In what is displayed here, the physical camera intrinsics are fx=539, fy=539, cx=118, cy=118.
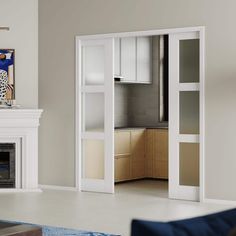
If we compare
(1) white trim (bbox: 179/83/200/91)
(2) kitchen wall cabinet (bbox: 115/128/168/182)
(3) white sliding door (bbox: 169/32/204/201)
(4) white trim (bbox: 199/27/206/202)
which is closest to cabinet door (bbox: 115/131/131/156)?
(2) kitchen wall cabinet (bbox: 115/128/168/182)

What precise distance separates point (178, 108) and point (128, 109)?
9.45 ft

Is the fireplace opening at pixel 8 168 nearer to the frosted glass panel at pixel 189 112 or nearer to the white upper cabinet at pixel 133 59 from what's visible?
the white upper cabinet at pixel 133 59

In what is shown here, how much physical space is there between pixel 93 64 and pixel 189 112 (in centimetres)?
171

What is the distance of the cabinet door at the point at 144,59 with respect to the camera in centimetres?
940

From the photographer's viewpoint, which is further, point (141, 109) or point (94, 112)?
point (141, 109)

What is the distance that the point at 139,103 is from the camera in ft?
32.6

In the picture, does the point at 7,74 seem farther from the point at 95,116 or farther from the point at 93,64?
the point at 95,116

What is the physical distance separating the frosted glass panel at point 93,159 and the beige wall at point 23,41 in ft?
3.44

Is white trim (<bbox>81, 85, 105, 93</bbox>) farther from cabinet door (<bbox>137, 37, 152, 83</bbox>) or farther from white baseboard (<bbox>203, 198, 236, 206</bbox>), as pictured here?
white baseboard (<bbox>203, 198, 236, 206</bbox>)

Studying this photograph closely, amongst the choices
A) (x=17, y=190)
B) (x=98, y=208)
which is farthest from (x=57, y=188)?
(x=98, y=208)

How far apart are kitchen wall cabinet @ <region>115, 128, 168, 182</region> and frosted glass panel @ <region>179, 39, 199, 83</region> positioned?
1.96 meters

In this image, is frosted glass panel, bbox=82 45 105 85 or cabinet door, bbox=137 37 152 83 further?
cabinet door, bbox=137 37 152 83

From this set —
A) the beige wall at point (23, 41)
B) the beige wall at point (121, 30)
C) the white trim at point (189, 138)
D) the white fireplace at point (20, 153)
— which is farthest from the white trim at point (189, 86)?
the beige wall at point (23, 41)

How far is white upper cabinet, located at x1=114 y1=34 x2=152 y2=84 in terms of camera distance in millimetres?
8922
